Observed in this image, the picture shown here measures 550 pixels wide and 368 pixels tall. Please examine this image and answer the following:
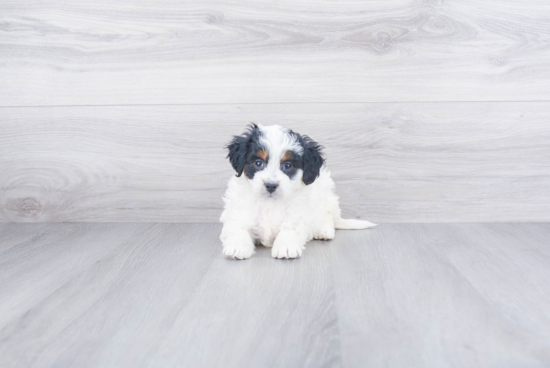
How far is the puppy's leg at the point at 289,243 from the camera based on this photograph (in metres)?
1.54

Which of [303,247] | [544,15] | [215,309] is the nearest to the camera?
[215,309]

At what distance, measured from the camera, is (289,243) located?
1.57m

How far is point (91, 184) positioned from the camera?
2.20 metres

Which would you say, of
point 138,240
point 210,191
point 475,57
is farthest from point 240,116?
point 475,57

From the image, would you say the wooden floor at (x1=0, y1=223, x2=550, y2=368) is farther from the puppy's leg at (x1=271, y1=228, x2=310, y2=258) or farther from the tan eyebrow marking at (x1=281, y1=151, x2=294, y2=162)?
the tan eyebrow marking at (x1=281, y1=151, x2=294, y2=162)

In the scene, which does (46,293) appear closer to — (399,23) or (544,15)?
(399,23)

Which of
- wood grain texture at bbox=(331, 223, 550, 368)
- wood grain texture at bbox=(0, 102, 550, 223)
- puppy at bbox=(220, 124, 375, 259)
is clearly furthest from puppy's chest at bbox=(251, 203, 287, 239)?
wood grain texture at bbox=(0, 102, 550, 223)

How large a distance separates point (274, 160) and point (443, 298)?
2.33 feet

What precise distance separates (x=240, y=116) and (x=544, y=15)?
140cm

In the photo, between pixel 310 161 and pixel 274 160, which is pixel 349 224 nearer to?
pixel 310 161

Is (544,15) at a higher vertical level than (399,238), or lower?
higher

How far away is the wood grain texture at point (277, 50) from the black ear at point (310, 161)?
0.48m

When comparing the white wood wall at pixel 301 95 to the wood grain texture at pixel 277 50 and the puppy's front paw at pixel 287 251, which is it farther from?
the puppy's front paw at pixel 287 251

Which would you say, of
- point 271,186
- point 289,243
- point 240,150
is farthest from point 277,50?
point 289,243
